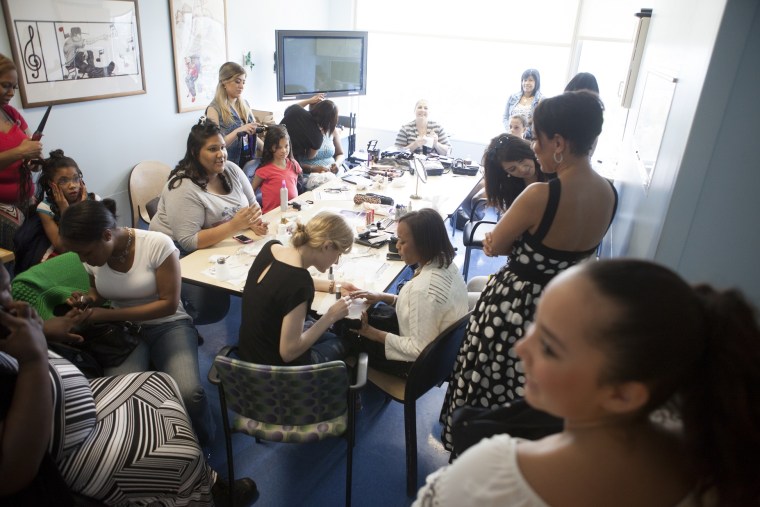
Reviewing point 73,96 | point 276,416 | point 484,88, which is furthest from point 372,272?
point 484,88

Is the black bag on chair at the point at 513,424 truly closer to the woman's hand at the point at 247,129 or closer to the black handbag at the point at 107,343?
the black handbag at the point at 107,343

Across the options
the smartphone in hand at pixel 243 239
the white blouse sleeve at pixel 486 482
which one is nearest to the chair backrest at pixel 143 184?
the smartphone in hand at pixel 243 239

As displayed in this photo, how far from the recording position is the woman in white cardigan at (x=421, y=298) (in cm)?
204

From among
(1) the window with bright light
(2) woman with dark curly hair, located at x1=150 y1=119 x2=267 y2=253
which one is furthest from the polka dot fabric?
(1) the window with bright light

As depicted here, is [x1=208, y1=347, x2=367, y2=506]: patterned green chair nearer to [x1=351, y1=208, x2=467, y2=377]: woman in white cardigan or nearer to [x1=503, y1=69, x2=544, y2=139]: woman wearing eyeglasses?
[x1=351, y1=208, x2=467, y2=377]: woman in white cardigan

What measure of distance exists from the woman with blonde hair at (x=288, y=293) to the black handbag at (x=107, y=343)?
20.7 inches

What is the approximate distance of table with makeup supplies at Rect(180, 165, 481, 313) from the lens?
249 cm

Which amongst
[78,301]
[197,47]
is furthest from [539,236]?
[197,47]

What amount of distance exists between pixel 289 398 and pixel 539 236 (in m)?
1.07

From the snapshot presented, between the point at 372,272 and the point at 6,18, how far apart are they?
2974 mm

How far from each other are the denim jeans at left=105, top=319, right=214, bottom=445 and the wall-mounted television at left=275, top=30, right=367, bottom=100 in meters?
4.02

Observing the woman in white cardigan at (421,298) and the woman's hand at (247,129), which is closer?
the woman in white cardigan at (421,298)

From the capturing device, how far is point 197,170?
2.87 m

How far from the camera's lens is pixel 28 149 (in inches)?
112
